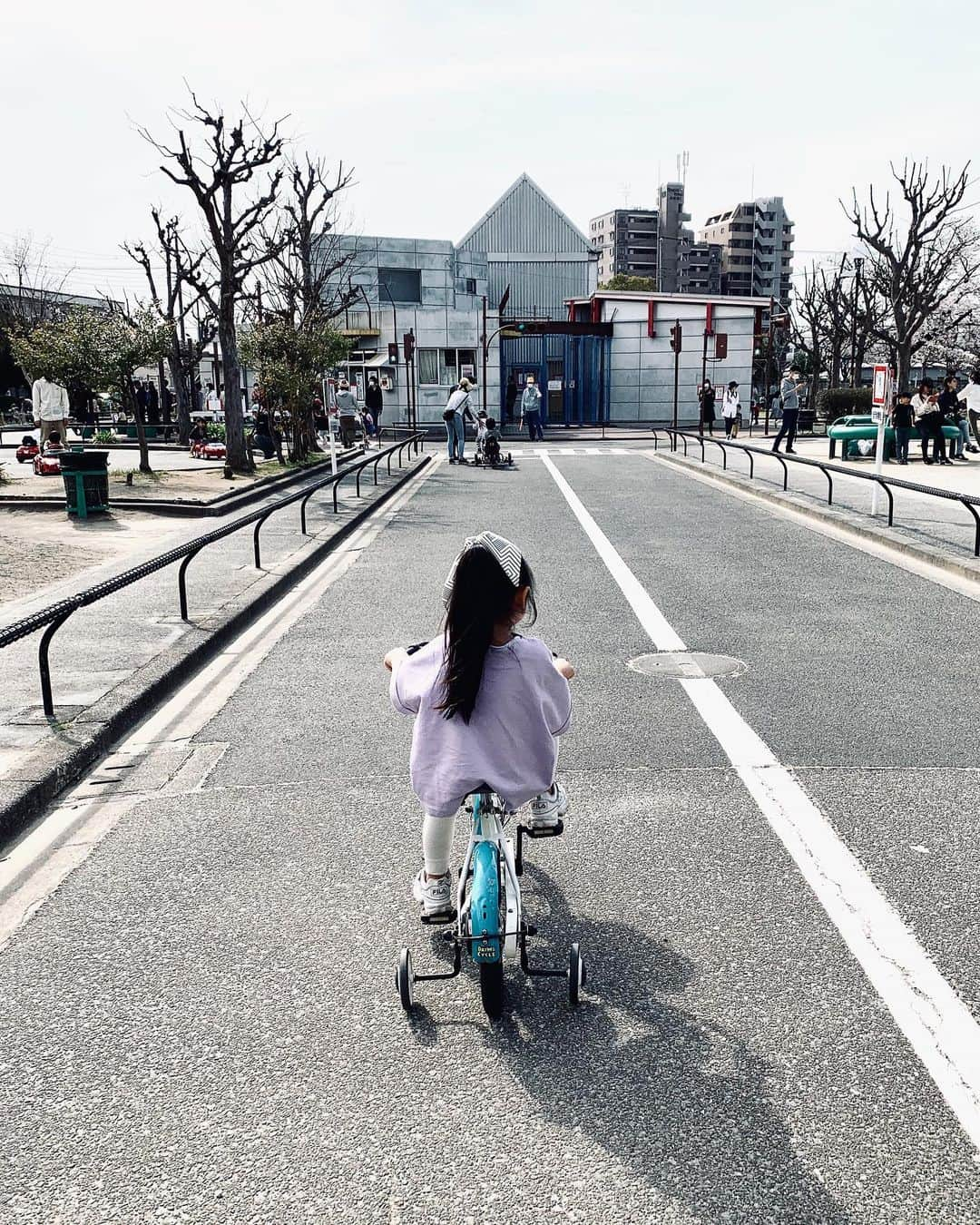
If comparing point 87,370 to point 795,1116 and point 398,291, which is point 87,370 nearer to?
point 795,1116

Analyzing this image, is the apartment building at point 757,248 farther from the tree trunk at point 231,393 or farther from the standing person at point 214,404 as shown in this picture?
the tree trunk at point 231,393

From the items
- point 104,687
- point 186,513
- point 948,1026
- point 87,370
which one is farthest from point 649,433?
point 948,1026

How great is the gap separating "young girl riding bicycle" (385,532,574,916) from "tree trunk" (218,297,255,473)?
19893mm

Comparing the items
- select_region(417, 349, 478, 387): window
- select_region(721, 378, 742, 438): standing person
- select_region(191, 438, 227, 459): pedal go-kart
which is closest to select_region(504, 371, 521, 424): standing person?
select_region(417, 349, 478, 387): window

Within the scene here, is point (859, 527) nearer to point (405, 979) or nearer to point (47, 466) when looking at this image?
point (405, 979)

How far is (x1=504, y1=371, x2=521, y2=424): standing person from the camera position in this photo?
153 feet

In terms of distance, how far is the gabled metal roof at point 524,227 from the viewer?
79.1 m

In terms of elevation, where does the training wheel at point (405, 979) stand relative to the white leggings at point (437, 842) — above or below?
below

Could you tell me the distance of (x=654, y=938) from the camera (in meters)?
3.68

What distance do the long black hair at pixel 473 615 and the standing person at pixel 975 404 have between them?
23460 millimetres

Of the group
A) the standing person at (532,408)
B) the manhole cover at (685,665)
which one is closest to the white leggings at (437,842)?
the manhole cover at (685,665)

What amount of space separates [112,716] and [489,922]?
3.62m

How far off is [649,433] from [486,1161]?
4383 centimetres

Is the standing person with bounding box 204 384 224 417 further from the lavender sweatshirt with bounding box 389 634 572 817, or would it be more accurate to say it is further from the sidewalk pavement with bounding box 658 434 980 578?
the lavender sweatshirt with bounding box 389 634 572 817
